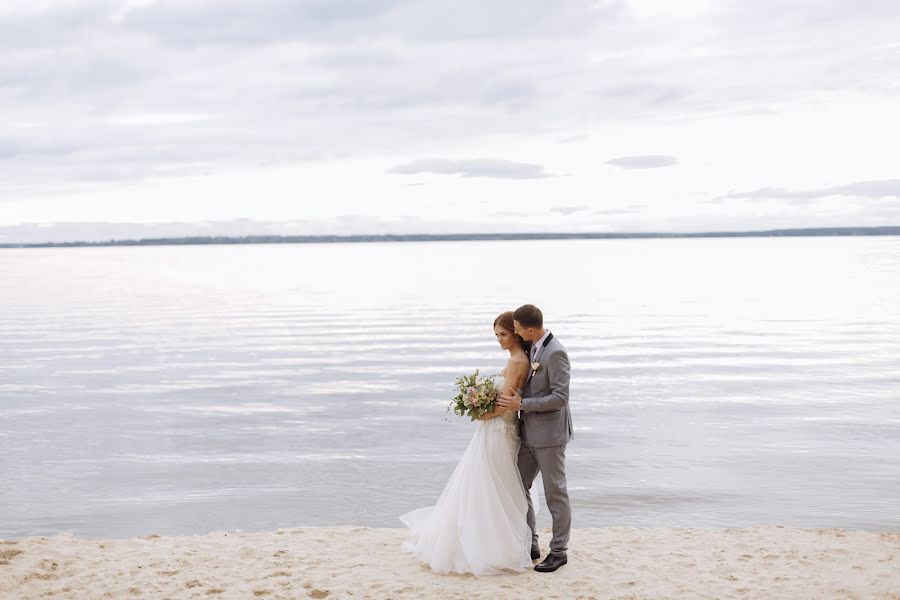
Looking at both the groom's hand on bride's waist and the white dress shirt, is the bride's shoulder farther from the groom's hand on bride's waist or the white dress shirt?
the groom's hand on bride's waist

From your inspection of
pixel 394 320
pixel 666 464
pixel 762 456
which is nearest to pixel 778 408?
pixel 762 456

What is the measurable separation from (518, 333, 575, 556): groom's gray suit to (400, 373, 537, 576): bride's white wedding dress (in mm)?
245

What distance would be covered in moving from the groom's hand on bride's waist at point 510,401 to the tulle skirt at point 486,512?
0.80ft

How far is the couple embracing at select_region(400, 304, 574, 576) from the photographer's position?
7703mm

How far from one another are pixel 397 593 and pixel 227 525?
4.16m

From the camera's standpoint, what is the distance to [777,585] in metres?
7.81

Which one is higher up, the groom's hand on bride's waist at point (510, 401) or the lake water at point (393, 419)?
the groom's hand on bride's waist at point (510, 401)

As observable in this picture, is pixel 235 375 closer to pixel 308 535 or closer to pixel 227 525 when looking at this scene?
pixel 227 525

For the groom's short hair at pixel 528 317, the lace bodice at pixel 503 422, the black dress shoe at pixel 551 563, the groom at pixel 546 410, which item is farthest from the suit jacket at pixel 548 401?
the black dress shoe at pixel 551 563

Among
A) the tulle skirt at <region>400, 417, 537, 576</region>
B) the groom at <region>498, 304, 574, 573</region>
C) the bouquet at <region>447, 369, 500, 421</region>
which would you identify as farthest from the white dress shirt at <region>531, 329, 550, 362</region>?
the tulle skirt at <region>400, 417, 537, 576</region>

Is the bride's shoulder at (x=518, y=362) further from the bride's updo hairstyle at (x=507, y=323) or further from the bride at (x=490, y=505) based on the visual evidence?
the bride's updo hairstyle at (x=507, y=323)

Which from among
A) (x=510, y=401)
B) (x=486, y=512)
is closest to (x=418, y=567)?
(x=486, y=512)

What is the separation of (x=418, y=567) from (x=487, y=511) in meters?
0.94

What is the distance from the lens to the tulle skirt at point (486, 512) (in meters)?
8.02
